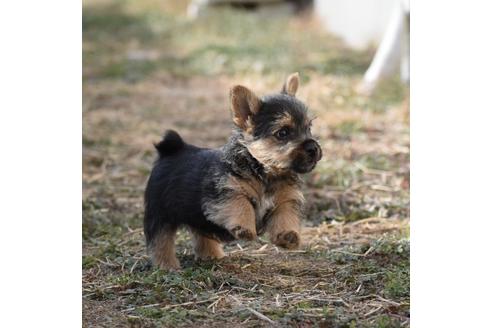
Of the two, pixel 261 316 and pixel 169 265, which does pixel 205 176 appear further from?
pixel 261 316

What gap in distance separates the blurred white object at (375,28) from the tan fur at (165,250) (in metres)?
6.39

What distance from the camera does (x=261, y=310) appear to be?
4.63 meters

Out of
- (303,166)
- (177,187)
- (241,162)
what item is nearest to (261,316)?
(303,166)

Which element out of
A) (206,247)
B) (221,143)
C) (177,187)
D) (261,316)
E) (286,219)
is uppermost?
(221,143)

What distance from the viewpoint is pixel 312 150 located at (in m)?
5.05

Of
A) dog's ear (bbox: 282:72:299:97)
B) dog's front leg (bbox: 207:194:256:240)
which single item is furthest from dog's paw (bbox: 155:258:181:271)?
dog's ear (bbox: 282:72:299:97)

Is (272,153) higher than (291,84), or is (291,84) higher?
(291,84)

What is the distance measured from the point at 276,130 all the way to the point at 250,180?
35 centimetres

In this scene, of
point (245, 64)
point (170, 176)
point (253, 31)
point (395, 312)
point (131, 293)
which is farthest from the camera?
point (253, 31)

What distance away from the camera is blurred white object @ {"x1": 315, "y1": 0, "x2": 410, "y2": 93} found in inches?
463

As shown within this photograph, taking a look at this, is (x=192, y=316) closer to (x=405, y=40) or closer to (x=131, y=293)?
(x=131, y=293)

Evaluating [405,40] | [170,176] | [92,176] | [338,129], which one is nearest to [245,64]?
[405,40]

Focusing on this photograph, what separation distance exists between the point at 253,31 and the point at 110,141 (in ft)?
26.1
